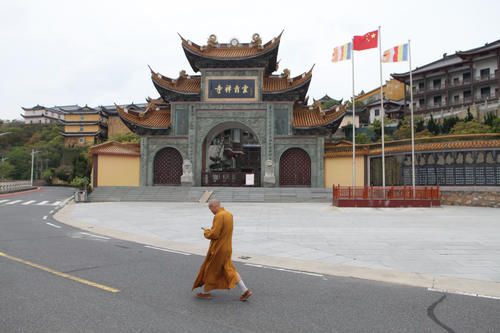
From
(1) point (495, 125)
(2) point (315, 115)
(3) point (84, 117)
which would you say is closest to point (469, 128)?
(1) point (495, 125)

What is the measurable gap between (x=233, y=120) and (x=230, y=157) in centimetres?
1808

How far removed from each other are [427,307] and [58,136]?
90.3 m

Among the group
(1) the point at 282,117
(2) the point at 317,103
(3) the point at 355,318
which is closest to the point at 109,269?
(3) the point at 355,318

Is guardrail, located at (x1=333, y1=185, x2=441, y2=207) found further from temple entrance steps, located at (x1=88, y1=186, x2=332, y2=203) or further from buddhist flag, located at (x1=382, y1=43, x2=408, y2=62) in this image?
buddhist flag, located at (x1=382, y1=43, x2=408, y2=62)

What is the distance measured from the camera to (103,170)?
1185 inches

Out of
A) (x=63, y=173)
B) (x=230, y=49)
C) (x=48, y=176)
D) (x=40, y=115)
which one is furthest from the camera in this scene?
(x=40, y=115)

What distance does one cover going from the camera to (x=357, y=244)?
365 inches

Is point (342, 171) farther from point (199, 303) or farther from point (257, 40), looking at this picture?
point (199, 303)

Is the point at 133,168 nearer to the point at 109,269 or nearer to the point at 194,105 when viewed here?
the point at 194,105

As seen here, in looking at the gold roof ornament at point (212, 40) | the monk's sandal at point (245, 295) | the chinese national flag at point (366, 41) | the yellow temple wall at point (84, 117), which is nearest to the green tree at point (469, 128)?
the chinese national flag at point (366, 41)

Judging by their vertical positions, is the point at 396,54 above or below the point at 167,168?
above

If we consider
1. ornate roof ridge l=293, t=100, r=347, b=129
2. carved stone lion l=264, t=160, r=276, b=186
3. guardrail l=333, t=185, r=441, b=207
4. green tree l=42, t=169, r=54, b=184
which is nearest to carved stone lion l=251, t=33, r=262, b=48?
ornate roof ridge l=293, t=100, r=347, b=129

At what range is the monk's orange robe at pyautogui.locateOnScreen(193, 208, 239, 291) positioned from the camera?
4973 millimetres

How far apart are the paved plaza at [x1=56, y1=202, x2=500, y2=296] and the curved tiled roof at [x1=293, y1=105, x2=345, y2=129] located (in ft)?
49.9
